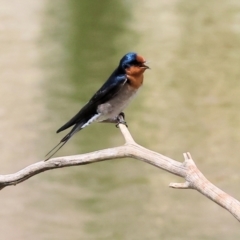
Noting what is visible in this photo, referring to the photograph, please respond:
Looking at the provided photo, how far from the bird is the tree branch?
6cm

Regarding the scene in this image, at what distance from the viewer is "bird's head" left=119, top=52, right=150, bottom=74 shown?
1.28 meters

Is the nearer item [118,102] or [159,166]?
[159,166]

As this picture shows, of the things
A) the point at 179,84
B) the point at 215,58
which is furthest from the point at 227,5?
the point at 179,84

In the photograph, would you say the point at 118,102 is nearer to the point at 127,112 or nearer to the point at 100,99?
the point at 100,99

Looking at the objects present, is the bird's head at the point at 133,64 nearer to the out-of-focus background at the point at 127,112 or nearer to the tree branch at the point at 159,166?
the tree branch at the point at 159,166

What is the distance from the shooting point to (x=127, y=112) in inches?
132

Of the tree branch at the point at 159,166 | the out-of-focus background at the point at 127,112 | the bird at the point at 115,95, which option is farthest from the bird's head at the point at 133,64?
the out-of-focus background at the point at 127,112

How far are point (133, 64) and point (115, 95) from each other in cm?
10

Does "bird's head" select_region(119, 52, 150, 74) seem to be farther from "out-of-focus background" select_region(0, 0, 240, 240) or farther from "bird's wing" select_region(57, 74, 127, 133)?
"out-of-focus background" select_region(0, 0, 240, 240)

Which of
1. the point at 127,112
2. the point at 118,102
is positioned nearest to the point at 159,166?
the point at 118,102

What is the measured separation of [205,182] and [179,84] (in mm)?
2608

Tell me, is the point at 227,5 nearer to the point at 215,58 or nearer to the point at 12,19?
the point at 215,58

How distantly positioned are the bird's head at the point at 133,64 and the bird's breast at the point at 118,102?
0.15 feet

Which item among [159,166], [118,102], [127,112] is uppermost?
[127,112]
